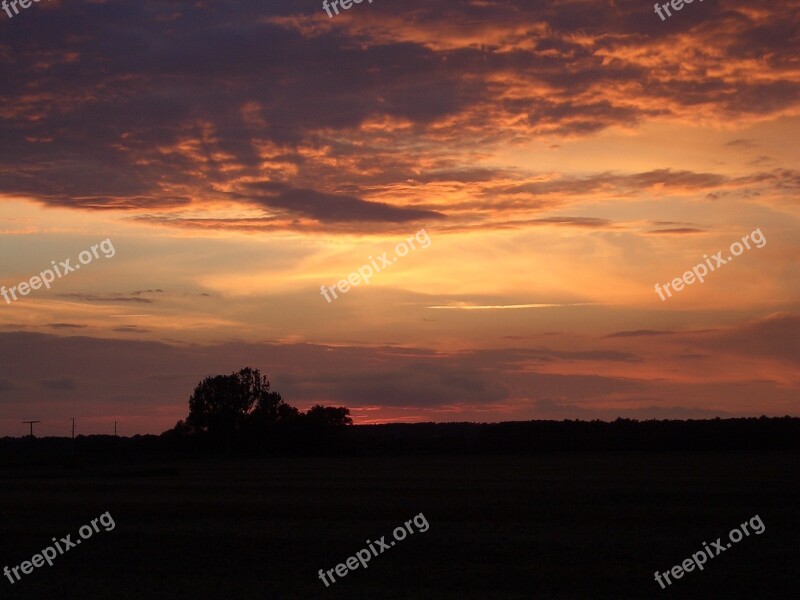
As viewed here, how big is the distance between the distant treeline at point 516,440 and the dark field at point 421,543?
82.0 metres

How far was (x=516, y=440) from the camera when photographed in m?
135

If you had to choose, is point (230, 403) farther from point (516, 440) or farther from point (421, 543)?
point (421, 543)

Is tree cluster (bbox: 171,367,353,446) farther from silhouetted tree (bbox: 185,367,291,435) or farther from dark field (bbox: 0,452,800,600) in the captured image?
dark field (bbox: 0,452,800,600)

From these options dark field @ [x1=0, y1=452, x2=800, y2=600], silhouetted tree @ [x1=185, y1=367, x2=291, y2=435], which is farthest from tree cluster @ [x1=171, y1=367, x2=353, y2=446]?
dark field @ [x1=0, y1=452, x2=800, y2=600]

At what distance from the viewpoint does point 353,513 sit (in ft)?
101

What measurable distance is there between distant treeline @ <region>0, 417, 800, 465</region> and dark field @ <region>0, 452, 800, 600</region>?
269ft

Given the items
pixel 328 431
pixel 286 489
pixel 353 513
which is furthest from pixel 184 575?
pixel 328 431

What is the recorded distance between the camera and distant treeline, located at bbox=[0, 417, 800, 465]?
12019 centimetres

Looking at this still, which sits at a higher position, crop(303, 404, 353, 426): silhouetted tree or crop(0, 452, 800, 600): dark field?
crop(303, 404, 353, 426): silhouetted tree

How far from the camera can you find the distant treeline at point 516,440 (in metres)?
120

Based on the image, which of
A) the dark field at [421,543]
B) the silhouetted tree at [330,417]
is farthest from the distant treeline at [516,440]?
the dark field at [421,543]

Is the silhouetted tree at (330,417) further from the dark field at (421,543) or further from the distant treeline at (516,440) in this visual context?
the dark field at (421,543)

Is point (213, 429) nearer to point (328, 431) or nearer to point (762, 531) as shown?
point (328, 431)

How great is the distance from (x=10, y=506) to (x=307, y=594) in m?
23.2
